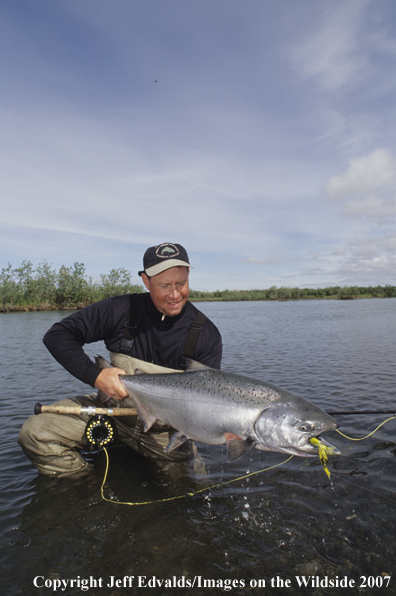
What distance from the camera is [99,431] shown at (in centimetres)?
440

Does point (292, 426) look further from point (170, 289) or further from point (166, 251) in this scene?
point (166, 251)

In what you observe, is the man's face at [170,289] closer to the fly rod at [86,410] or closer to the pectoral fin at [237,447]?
the fly rod at [86,410]

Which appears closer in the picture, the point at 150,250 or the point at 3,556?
the point at 3,556

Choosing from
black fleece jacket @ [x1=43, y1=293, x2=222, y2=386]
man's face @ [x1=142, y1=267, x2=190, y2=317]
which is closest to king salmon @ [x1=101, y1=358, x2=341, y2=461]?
black fleece jacket @ [x1=43, y1=293, x2=222, y2=386]

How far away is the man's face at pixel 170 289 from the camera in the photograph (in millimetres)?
4105

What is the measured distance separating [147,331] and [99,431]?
1.40 metres

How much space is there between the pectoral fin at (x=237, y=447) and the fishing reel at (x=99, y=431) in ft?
6.21

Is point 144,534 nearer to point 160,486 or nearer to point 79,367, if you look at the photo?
point 160,486

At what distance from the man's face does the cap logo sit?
0.56 ft

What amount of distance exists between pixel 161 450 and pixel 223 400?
1.83 metres

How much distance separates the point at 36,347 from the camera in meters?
17.7

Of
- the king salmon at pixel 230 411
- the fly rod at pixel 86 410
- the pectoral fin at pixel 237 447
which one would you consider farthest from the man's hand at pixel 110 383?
the pectoral fin at pixel 237 447

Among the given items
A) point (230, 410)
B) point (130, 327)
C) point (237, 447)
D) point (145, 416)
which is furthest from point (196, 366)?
point (130, 327)

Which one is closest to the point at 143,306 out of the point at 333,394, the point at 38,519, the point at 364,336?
the point at 38,519
